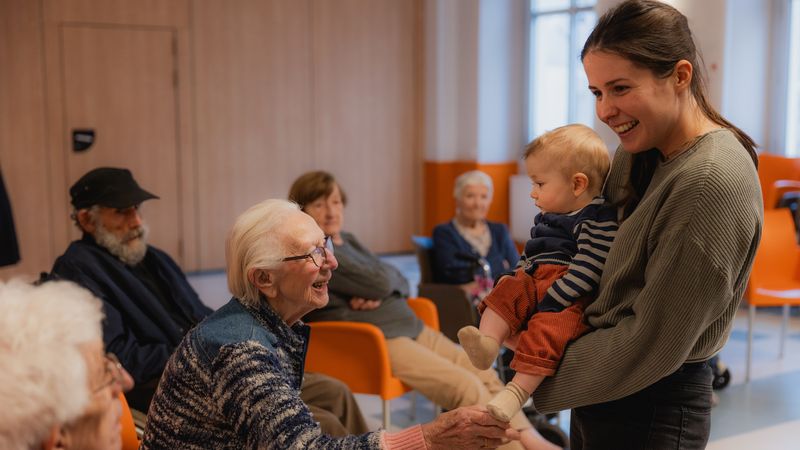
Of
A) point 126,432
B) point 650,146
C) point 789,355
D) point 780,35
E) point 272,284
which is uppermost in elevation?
point 780,35

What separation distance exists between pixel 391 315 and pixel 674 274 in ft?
8.19

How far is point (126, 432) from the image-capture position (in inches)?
90.1

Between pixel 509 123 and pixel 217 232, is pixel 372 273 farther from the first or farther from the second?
pixel 509 123

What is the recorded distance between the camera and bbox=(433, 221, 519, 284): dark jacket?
15.9ft

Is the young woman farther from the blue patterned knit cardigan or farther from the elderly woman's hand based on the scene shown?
the blue patterned knit cardigan

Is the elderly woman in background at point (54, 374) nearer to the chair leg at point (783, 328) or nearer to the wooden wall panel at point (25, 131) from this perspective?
the chair leg at point (783, 328)

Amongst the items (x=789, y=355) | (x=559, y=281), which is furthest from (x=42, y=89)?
(x=559, y=281)

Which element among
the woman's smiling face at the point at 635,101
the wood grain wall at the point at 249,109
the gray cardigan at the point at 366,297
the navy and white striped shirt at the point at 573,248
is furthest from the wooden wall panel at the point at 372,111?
the woman's smiling face at the point at 635,101

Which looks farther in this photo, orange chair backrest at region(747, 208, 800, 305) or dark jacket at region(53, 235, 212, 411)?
orange chair backrest at region(747, 208, 800, 305)

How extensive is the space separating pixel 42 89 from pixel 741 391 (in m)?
6.05

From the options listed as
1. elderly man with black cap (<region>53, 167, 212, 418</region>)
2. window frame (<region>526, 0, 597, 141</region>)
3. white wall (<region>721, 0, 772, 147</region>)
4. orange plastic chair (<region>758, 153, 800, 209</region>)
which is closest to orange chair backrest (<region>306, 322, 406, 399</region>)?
elderly man with black cap (<region>53, 167, 212, 418</region>)

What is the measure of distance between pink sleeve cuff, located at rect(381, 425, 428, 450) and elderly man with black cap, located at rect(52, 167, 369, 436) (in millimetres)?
1161

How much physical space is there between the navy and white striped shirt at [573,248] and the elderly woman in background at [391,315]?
5.01 ft

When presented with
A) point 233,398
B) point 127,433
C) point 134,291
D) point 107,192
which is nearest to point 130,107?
point 107,192
